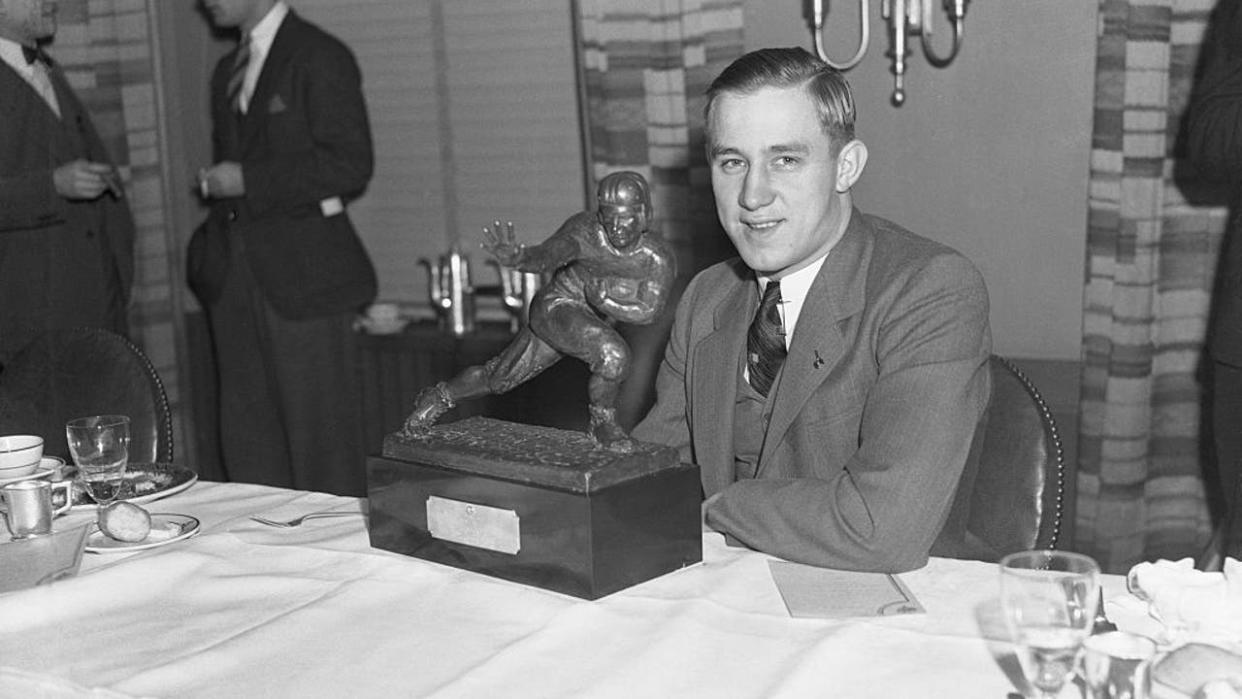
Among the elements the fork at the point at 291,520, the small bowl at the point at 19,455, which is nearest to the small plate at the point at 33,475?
the small bowl at the point at 19,455

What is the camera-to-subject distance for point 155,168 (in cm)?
489

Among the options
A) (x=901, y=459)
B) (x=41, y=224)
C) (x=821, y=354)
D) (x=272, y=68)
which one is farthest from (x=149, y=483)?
(x=272, y=68)

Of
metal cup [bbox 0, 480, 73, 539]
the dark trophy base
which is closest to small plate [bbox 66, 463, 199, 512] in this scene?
metal cup [bbox 0, 480, 73, 539]

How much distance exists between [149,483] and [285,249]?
2169 mm

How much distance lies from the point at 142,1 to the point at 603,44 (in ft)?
5.95

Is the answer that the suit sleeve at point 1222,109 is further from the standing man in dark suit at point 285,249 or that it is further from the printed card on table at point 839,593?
the standing man in dark suit at point 285,249

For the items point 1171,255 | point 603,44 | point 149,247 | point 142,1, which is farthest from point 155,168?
point 1171,255

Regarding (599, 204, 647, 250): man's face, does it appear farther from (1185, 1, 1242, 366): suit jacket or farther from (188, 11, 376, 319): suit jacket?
(188, 11, 376, 319): suit jacket

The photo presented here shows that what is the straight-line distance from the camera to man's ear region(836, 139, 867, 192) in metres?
2.10

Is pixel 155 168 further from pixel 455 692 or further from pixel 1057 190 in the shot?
pixel 455 692

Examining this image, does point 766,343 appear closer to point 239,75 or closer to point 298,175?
point 298,175

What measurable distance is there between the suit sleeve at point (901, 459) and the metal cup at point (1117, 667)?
52 centimetres

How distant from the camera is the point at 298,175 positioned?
4.25 meters

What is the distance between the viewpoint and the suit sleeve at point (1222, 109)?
8.98 feet
